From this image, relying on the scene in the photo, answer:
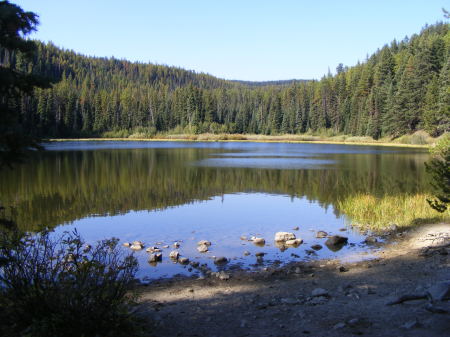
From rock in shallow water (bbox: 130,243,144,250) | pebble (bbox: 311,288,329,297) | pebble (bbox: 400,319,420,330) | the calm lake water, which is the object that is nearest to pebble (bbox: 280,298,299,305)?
pebble (bbox: 311,288,329,297)

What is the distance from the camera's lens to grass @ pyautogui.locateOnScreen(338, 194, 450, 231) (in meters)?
15.6

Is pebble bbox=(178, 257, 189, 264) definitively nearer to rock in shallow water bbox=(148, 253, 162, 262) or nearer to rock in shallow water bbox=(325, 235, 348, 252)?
rock in shallow water bbox=(148, 253, 162, 262)

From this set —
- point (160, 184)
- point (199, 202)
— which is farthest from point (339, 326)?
point (160, 184)

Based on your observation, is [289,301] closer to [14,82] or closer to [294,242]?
[14,82]

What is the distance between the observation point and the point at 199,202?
72.3ft

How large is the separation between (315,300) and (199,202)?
1473cm

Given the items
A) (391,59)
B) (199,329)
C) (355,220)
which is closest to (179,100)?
(391,59)

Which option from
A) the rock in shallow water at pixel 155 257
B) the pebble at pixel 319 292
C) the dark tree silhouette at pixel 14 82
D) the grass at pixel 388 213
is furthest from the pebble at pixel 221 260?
the dark tree silhouette at pixel 14 82

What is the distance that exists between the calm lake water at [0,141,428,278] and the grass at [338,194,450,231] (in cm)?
75

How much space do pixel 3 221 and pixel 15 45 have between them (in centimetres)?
227

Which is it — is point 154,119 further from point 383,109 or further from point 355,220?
point 355,220

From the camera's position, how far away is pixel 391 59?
103875 mm

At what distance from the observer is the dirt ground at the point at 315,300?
608 cm

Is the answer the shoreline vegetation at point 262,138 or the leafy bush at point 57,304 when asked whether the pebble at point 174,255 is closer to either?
the leafy bush at point 57,304
